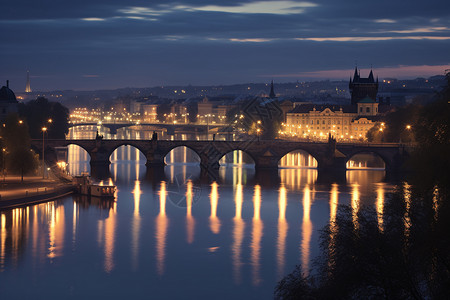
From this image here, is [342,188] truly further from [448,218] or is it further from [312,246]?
[448,218]

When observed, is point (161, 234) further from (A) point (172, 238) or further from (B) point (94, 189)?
(B) point (94, 189)

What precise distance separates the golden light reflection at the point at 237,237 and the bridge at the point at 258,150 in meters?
16.6

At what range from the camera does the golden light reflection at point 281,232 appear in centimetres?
2895

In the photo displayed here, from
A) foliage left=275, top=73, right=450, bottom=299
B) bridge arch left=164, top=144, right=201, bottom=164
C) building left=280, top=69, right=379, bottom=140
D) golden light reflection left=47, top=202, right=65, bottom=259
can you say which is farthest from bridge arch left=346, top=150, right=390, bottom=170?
foliage left=275, top=73, right=450, bottom=299

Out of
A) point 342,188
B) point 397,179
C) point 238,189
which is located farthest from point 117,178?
point 397,179

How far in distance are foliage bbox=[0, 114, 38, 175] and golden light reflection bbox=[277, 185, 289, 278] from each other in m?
15.6

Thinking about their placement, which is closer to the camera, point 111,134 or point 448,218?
point 448,218

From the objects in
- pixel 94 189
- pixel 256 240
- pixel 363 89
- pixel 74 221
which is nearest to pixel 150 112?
pixel 363 89

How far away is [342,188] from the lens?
52375 mm

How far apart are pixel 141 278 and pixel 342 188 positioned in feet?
89.8

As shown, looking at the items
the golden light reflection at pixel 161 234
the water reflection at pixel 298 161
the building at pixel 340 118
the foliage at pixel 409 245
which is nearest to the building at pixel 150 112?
the building at pixel 340 118

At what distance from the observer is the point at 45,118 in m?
76.6

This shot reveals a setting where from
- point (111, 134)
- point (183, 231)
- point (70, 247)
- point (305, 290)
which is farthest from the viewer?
point (111, 134)

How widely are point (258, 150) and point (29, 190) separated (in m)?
26.7
